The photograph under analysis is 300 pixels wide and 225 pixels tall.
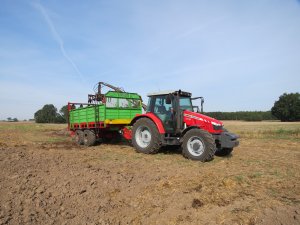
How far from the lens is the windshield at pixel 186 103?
914cm

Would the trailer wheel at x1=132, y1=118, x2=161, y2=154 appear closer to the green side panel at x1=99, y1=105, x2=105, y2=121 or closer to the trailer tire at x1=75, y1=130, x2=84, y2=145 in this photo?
the green side panel at x1=99, y1=105, x2=105, y2=121

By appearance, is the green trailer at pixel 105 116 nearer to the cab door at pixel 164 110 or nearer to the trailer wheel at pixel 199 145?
the cab door at pixel 164 110

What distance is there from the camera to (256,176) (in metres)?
6.30

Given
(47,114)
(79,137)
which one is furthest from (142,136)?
(47,114)

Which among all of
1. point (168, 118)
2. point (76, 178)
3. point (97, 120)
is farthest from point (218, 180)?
point (97, 120)

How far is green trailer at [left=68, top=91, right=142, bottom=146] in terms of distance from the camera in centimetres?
1154

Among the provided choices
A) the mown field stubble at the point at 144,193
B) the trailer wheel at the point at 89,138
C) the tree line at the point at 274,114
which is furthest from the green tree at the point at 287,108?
the mown field stubble at the point at 144,193

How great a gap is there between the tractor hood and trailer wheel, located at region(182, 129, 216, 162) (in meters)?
0.48

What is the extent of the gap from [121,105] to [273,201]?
8606 millimetres

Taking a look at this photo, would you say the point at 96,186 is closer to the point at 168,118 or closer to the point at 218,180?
the point at 218,180

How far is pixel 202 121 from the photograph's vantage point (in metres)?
8.66

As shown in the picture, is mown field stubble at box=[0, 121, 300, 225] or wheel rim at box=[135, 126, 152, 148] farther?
wheel rim at box=[135, 126, 152, 148]

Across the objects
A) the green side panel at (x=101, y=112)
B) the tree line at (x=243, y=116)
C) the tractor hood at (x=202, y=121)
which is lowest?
the tractor hood at (x=202, y=121)

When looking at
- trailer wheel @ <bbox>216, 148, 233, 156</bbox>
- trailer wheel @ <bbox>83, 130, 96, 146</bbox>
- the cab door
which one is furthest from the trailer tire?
trailer wheel @ <bbox>216, 148, 233, 156</bbox>
